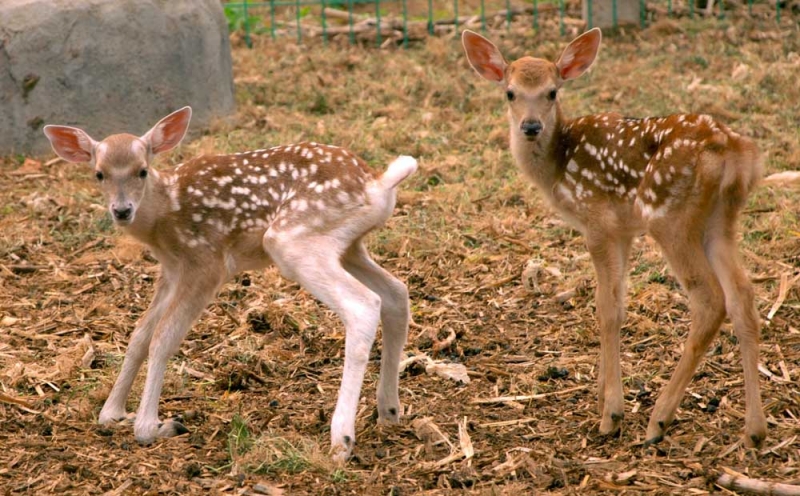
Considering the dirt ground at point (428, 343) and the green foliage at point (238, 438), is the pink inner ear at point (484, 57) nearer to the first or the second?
the dirt ground at point (428, 343)

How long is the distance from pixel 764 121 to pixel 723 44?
8.50ft

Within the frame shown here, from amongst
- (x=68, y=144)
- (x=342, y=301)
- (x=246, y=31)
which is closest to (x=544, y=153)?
(x=342, y=301)

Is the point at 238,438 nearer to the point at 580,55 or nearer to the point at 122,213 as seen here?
the point at 122,213

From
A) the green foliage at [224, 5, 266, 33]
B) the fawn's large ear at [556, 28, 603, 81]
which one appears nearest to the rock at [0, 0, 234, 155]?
the green foliage at [224, 5, 266, 33]

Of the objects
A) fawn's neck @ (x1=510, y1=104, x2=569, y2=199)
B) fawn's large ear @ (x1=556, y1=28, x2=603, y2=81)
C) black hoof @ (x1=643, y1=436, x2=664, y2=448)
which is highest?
fawn's large ear @ (x1=556, y1=28, x2=603, y2=81)

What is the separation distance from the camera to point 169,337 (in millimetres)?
5176

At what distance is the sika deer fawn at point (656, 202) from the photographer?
188 inches

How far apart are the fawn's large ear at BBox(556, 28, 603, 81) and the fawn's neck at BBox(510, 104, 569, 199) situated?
391mm

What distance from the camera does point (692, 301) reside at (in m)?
4.90

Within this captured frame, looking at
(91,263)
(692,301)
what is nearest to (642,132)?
(692,301)

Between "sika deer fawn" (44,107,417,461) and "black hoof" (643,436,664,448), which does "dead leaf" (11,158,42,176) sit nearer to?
"sika deer fawn" (44,107,417,461)

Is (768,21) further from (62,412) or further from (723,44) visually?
(62,412)

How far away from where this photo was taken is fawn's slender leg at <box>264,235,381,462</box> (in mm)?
4793

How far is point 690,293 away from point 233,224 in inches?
85.8
